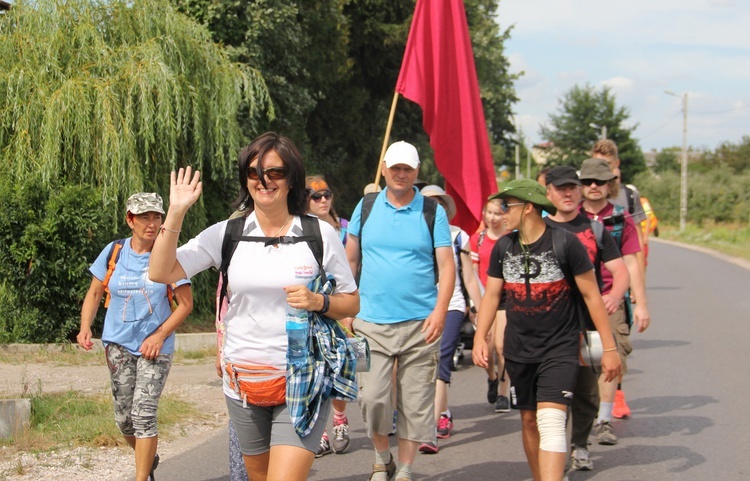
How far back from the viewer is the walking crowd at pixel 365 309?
3.82 meters

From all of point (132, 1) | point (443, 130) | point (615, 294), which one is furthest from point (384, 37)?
point (615, 294)

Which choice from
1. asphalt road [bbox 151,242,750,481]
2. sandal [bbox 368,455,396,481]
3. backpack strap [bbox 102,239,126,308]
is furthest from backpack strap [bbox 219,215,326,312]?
asphalt road [bbox 151,242,750,481]

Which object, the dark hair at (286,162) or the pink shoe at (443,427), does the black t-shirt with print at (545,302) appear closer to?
the dark hair at (286,162)

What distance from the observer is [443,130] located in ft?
30.4

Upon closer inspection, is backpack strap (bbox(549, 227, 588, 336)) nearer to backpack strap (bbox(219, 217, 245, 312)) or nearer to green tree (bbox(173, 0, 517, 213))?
→ backpack strap (bbox(219, 217, 245, 312))

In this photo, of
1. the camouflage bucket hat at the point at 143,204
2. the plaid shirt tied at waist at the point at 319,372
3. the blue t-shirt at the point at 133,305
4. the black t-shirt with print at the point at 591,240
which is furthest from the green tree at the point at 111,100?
the plaid shirt tied at waist at the point at 319,372

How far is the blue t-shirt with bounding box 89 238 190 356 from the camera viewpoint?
17.6 ft

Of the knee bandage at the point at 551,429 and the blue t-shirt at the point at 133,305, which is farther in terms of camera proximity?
the blue t-shirt at the point at 133,305

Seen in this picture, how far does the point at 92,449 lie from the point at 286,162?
343 cm

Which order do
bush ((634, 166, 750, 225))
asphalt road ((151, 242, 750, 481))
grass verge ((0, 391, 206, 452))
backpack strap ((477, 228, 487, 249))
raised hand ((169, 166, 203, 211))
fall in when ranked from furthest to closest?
bush ((634, 166, 750, 225)), backpack strap ((477, 228, 487, 249)), grass verge ((0, 391, 206, 452)), asphalt road ((151, 242, 750, 481)), raised hand ((169, 166, 203, 211))

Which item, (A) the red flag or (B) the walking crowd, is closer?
(B) the walking crowd

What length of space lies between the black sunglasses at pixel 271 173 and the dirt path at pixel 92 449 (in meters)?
2.73

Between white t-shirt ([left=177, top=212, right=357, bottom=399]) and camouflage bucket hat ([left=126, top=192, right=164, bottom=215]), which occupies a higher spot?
camouflage bucket hat ([left=126, top=192, right=164, bottom=215])

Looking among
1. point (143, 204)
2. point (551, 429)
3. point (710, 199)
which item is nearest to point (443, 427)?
point (551, 429)
